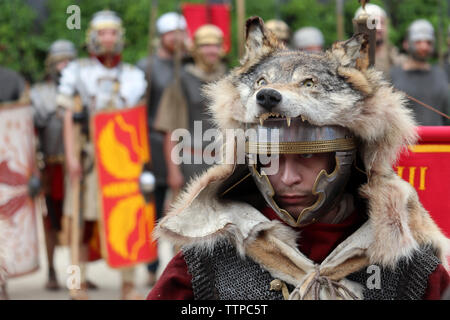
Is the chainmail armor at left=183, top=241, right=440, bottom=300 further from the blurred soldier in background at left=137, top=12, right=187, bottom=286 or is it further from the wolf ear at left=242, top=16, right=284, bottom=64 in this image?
the blurred soldier in background at left=137, top=12, right=187, bottom=286

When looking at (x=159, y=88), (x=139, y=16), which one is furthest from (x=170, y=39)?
(x=139, y=16)

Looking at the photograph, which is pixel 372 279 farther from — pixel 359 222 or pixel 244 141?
pixel 244 141

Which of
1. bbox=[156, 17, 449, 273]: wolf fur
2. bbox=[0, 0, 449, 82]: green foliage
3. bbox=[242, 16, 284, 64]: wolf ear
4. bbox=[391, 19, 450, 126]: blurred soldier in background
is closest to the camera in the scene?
bbox=[156, 17, 449, 273]: wolf fur

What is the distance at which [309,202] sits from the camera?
2875 mm

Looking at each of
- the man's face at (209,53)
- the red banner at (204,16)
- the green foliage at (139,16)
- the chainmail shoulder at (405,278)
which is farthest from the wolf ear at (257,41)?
the green foliage at (139,16)

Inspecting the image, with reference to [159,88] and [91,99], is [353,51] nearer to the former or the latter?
[91,99]

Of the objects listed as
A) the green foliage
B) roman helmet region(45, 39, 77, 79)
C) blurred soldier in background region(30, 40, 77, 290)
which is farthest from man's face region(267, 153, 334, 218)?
the green foliage

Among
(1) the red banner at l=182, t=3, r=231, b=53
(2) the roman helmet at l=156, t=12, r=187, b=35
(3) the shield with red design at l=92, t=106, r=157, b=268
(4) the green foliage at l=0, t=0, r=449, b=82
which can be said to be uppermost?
(4) the green foliage at l=0, t=0, r=449, b=82

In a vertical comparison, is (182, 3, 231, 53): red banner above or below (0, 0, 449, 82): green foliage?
below

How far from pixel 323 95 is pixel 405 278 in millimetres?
696

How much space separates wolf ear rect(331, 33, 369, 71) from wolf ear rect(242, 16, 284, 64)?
25cm

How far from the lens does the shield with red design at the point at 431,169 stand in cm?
351

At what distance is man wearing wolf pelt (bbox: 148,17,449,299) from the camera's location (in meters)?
2.77

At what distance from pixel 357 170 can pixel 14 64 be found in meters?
10.7
